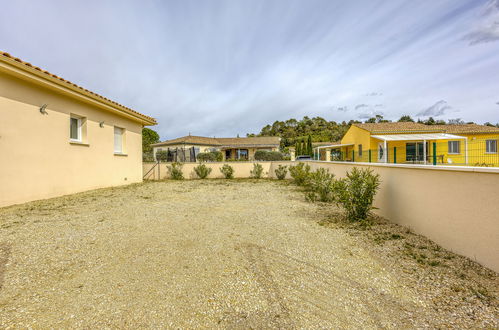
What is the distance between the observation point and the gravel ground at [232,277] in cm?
200

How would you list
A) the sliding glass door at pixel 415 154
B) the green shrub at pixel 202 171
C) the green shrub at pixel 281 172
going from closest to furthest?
the sliding glass door at pixel 415 154
the green shrub at pixel 202 171
the green shrub at pixel 281 172

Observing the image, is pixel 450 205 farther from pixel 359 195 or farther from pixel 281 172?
pixel 281 172

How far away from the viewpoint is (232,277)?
8.79ft

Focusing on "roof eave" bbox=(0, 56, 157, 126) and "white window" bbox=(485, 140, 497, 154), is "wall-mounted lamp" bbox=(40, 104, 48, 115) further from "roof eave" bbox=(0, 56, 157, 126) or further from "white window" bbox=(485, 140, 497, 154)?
"white window" bbox=(485, 140, 497, 154)

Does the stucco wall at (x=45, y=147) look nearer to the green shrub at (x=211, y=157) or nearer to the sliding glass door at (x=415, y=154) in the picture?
the sliding glass door at (x=415, y=154)

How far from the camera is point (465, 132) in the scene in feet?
58.6

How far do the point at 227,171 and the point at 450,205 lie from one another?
44.1ft

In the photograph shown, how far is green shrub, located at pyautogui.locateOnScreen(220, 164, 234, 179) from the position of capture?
52.8 ft

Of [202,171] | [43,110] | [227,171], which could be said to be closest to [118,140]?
[43,110]

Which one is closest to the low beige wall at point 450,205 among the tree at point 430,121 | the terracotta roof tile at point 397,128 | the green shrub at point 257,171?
the green shrub at point 257,171

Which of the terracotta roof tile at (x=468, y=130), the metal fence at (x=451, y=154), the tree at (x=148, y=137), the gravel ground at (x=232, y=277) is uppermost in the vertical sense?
the tree at (x=148, y=137)

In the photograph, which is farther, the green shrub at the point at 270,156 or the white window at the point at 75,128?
the green shrub at the point at 270,156

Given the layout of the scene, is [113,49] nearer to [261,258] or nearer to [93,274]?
[93,274]

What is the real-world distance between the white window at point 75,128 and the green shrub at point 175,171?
6.81 metres
